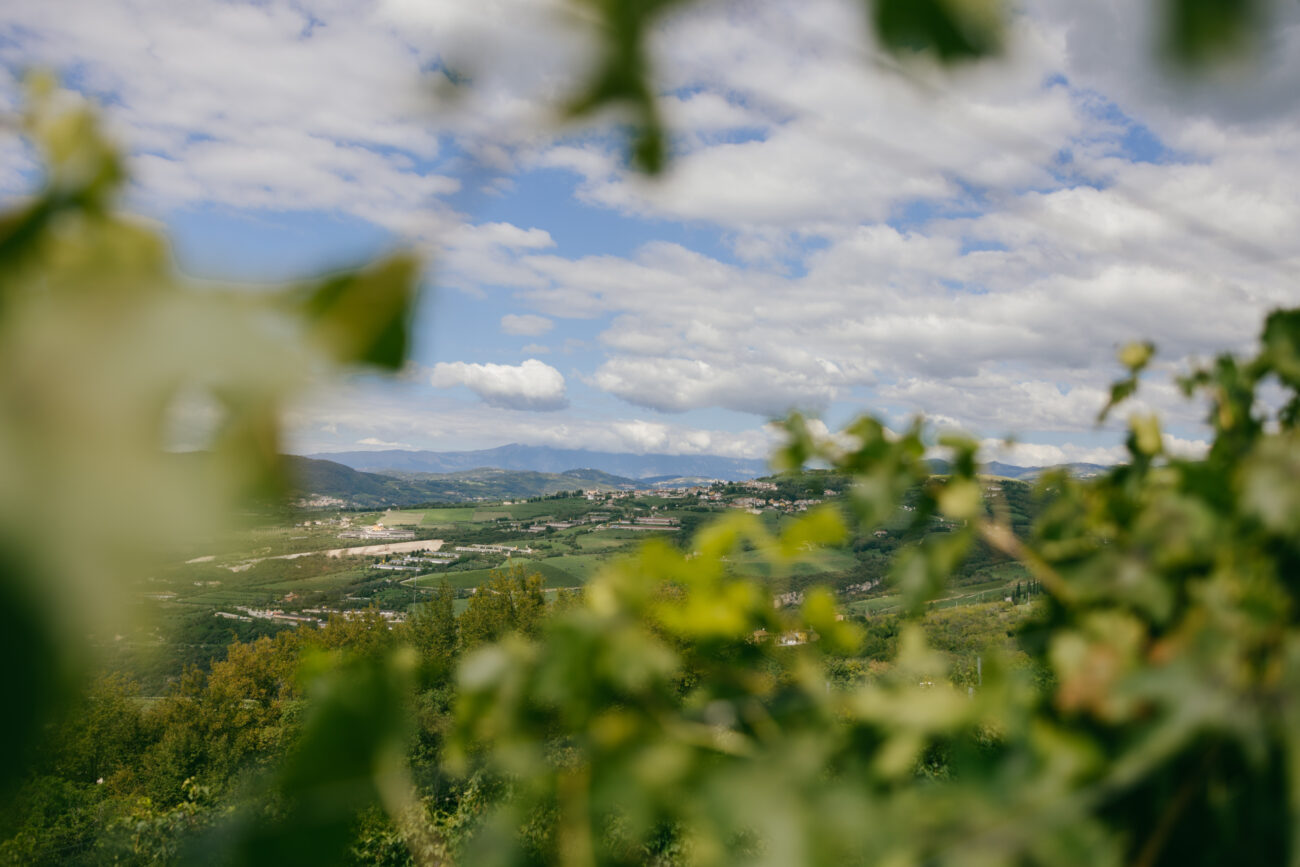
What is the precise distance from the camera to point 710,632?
94cm

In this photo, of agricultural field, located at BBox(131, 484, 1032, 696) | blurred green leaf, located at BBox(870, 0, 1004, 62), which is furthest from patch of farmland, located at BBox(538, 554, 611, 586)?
blurred green leaf, located at BBox(870, 0, 1004, 62)

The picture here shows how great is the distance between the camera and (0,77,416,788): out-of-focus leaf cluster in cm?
38

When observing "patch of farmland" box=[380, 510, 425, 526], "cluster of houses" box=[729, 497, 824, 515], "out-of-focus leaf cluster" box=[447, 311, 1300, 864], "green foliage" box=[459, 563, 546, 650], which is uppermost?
"out-of-focus leaf cluster" box=[447, 311, 1300, 864]

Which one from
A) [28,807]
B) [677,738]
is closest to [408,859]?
[28,807]

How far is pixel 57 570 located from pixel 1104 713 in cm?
89

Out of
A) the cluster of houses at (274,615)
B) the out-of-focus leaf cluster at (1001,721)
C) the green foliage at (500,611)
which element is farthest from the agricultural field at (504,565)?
the out-of-focus leaf cluster at (1001,721)

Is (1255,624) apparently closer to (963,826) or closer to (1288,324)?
(963,826)

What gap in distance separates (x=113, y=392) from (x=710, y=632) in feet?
2.37

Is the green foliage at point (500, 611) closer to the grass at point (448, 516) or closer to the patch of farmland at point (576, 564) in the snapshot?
the patch of farmland at point (576, 564)

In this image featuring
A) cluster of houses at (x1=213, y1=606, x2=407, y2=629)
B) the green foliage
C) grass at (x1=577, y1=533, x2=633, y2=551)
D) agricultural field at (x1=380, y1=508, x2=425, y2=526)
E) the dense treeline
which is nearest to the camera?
the dense treeline

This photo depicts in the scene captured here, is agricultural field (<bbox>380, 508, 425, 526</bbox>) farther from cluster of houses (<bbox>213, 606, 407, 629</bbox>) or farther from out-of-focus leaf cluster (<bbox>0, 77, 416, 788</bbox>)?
out-of-focus leaf cluster (<bbox>0, 77, 416, 788</bbox>)

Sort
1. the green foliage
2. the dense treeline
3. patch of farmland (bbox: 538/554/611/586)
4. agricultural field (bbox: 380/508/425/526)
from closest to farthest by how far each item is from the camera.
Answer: the dense treeline, the green foliage, patch of farmland (bbox: 538/554/611/586), agricultural field (bbox: 380/508/425/526)

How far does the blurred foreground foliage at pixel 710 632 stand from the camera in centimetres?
40

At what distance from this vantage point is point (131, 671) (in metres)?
73.7
